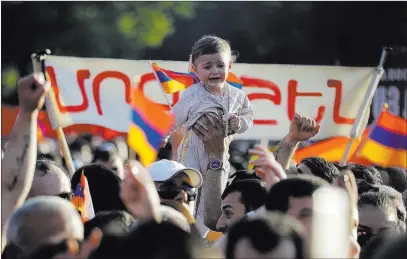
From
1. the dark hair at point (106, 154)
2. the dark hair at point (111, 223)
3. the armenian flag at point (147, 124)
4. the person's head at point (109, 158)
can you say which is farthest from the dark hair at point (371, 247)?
the dark hair at point (106, 154)

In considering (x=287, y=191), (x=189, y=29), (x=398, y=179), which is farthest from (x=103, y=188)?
(x=189, y=29)

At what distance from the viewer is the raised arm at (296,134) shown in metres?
6.91

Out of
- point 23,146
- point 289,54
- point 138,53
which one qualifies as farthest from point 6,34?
point 23,146

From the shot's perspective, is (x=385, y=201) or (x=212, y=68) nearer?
(x=385, y=201)

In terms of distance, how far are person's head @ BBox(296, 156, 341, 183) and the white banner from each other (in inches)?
135

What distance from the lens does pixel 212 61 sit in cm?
676

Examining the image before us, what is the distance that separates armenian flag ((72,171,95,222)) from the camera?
19.9ft

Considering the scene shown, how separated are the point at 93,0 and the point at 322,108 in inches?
414

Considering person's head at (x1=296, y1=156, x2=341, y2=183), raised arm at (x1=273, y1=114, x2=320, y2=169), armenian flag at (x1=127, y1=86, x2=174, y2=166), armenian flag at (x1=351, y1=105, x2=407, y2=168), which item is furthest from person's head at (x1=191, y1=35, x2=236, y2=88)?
armenian flag at (x1=351, y1=105, x2=407, y2=168)

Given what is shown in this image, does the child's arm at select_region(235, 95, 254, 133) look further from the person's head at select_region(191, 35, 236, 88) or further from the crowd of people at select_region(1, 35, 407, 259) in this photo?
the person's head at select_region(191, 35, 236, 88)

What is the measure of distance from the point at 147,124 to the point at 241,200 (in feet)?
2.35

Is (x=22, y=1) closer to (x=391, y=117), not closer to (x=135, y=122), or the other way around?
(x=391, y=117)

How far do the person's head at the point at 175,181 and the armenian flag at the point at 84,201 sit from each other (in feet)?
1.03

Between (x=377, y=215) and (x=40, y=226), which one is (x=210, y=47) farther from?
(x=40, y=226)
